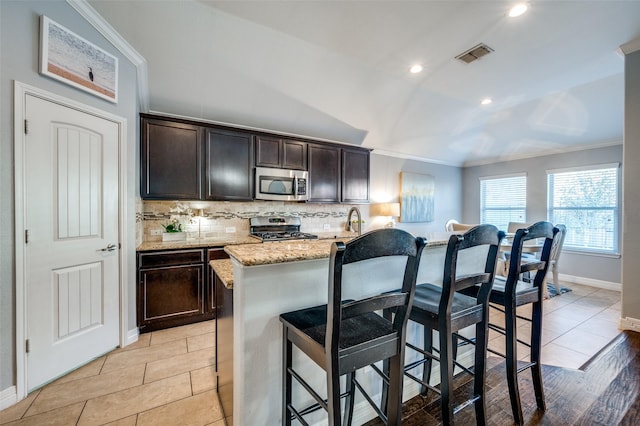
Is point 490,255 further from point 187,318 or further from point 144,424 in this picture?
point 187,318

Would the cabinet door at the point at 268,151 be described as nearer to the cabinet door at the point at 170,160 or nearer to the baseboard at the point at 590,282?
the cabinet door at the point at 170,160

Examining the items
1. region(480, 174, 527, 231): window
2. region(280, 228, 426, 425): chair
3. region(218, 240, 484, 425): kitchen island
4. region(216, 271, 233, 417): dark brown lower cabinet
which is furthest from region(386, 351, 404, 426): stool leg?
region(480, 174, 527, 231): window

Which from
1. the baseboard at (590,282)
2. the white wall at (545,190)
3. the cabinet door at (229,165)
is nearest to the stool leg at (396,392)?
the cabinet door at (229,165)

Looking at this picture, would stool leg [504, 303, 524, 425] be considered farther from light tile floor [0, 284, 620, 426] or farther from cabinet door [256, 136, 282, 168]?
cabinet door [256, 136, 282, 168]

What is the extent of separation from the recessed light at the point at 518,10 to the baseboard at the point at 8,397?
15.3 ft

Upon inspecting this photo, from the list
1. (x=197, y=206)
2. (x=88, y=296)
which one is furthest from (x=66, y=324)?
(x=197, y=206)

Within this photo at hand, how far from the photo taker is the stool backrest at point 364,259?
930 mm

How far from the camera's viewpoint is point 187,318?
293cm

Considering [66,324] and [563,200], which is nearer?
[66,324]

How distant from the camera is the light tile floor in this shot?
1.65 meters

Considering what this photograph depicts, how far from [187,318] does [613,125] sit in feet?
21.6

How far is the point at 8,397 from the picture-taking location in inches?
67.5

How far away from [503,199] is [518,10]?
4534 mm

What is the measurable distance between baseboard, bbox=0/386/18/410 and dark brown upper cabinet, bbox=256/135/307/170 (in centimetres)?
292
